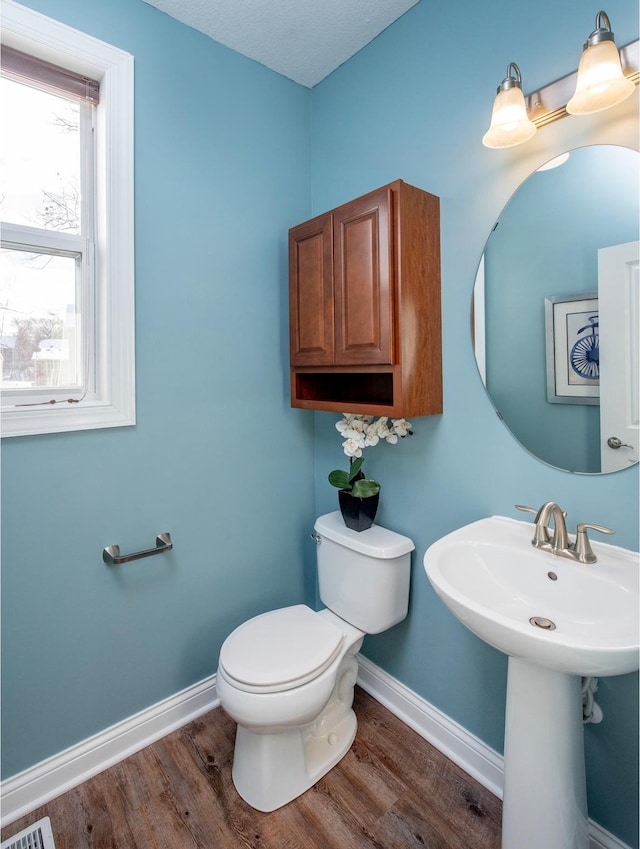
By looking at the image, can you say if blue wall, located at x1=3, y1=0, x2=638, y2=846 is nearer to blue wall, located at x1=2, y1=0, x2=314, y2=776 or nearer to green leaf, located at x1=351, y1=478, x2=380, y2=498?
blue wall, located at x1=2, y1=0, x2=314, y2=776

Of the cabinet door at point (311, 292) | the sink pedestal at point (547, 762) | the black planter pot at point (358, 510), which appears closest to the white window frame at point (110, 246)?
the cabinet door at point (311, 292)

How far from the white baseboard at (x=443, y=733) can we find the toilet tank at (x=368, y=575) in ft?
1.13

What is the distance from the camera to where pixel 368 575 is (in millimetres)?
1545

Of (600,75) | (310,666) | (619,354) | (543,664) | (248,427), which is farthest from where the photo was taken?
(248,427)

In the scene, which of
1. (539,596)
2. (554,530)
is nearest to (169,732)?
(539,596)

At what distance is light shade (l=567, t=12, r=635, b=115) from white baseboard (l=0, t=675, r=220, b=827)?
2.18m

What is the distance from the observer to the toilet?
4.22 feet

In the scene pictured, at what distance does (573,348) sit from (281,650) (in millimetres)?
1253

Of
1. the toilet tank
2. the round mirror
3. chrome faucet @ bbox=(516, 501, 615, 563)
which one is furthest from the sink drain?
the toilet tank

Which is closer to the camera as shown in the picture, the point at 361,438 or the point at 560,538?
the point at 560,538

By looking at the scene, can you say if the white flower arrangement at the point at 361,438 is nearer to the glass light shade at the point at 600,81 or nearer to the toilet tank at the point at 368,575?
the toilet tank at the point at 368,575

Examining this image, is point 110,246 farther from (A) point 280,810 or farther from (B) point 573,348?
(A) point 280,810

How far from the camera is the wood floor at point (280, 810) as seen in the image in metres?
1.24

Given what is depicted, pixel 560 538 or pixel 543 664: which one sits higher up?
pixel 560 538
